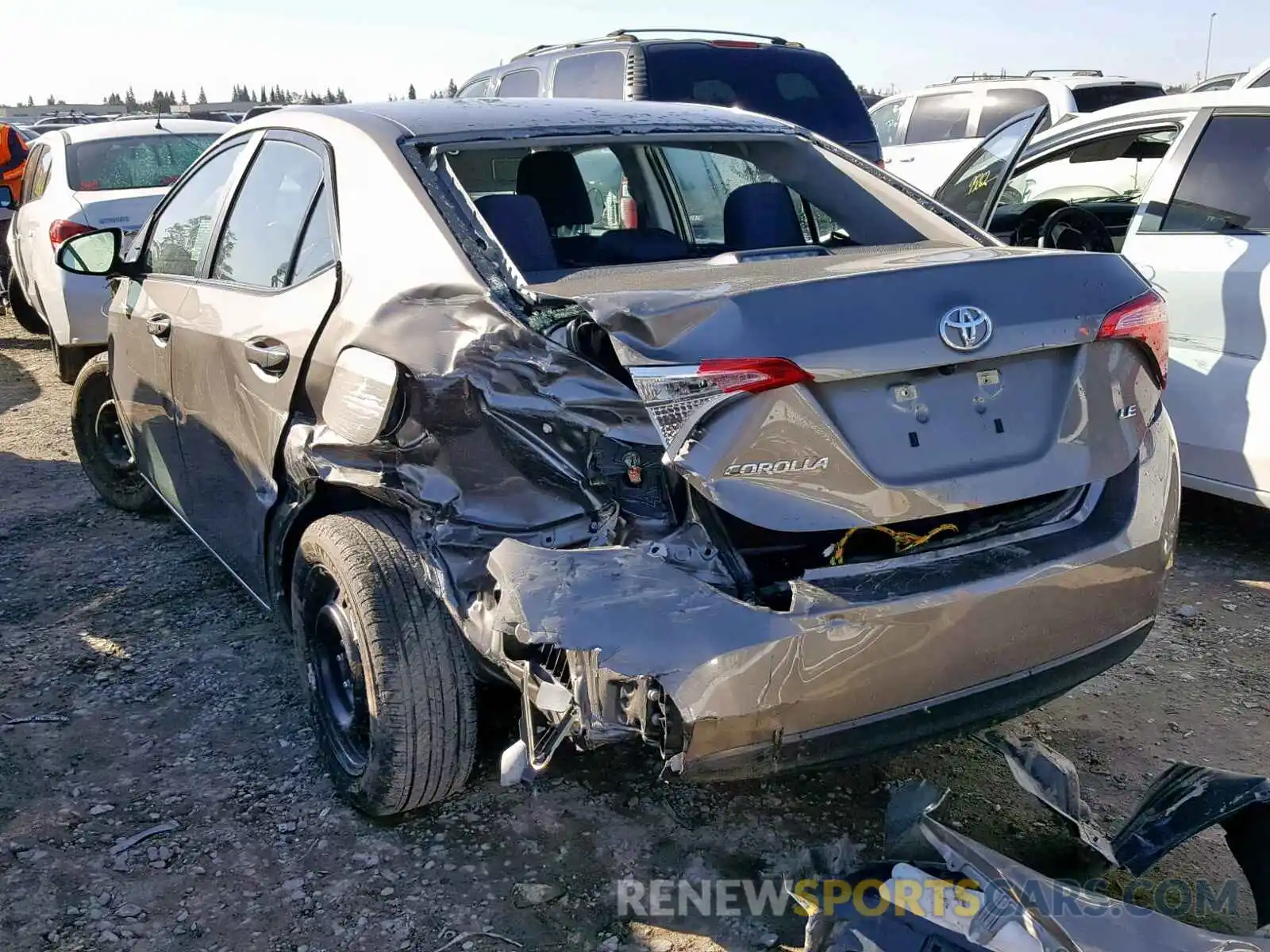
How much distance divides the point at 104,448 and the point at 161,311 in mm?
1604

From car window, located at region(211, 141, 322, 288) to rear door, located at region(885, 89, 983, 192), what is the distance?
715cm

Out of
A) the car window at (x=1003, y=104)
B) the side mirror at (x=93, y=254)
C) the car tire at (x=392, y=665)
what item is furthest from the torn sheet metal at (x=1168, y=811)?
the car window at (x=1003, y=104)

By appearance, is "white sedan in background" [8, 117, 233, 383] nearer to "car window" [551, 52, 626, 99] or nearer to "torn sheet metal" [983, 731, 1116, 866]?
"car window" [551, 52, 626, 99]

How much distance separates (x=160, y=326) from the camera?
374 centimetres

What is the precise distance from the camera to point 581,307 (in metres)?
2.24

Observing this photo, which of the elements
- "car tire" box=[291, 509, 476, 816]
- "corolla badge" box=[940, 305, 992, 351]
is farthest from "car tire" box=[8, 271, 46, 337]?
"corolla badge" box=[940, 305, 992, 351]

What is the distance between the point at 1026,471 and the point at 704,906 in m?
1.17

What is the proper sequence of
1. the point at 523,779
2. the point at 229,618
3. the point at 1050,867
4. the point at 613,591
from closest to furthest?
the point at 613,591 → the point at 523,779 → the point at 1050,867 → the point at 229,618

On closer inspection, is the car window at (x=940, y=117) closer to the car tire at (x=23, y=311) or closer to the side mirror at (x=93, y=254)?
the car tire at (x=23, y=311)

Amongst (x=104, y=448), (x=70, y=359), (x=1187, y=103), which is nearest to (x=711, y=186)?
(x=1187, y=103)

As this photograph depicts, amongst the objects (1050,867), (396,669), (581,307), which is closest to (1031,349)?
(581,307)

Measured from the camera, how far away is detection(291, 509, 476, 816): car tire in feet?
8.28

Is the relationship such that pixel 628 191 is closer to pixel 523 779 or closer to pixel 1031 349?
pixel 1031 349

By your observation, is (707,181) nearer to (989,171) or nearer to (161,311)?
(989,171)
